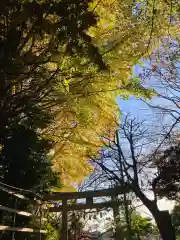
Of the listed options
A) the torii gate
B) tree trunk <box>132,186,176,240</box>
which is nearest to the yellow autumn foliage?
the torii gate

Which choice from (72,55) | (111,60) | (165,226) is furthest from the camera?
(165,226)

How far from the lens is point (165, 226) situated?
25.1 feet

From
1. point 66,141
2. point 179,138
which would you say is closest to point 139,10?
point 66,141

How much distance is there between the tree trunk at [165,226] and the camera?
7.59 meters

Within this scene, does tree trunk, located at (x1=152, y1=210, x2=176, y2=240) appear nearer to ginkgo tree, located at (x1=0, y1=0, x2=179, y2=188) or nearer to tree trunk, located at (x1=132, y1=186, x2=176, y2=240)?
tree trunk, located at (x1=132, y1=186, x2=176, y2=240)

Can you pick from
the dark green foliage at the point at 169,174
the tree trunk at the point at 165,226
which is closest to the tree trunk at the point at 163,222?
the tree trunk at the point at 165,226

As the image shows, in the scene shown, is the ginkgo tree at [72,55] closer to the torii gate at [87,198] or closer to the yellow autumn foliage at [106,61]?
the yellow autumn foliage at [106,61]

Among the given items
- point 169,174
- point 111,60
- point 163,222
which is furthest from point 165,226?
point 111,60

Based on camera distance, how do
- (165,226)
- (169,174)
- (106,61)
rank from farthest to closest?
(169,174) < (165,226) < (106,61)

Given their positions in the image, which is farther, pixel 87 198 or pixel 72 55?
pixel 87 198

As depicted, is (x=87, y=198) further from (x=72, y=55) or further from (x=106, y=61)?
(x=72, y=55)

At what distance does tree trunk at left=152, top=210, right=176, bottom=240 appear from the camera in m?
7.59

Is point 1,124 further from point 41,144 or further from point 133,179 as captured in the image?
point 133,179

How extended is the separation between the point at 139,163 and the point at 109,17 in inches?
271
